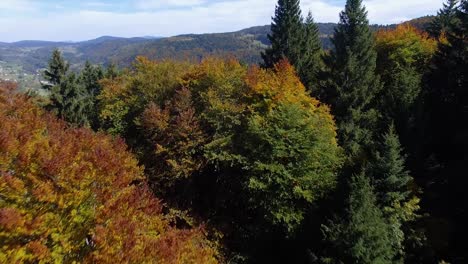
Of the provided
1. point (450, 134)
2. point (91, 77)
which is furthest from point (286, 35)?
point (91, 77)

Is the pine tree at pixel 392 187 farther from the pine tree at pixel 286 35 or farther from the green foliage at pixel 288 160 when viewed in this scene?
the pine tree at pixel 286 35

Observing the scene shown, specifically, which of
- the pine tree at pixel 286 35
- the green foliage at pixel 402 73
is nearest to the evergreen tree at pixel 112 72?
the pine tree at pixel 286 35

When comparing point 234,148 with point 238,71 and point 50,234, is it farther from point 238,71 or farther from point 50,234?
point 50,234

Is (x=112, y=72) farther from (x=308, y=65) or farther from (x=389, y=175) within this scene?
(x=389, y=175)

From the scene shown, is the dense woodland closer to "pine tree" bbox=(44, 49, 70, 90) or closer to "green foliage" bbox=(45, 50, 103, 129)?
"green foliage" bbox=(45, 50, 103, 129)

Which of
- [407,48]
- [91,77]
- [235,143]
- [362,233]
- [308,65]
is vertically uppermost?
[407,48]

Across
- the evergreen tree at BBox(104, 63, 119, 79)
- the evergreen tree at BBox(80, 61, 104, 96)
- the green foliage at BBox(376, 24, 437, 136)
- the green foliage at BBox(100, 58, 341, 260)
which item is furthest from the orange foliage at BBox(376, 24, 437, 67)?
the evergreen tree at BBox(80, 61, 104, 96)
